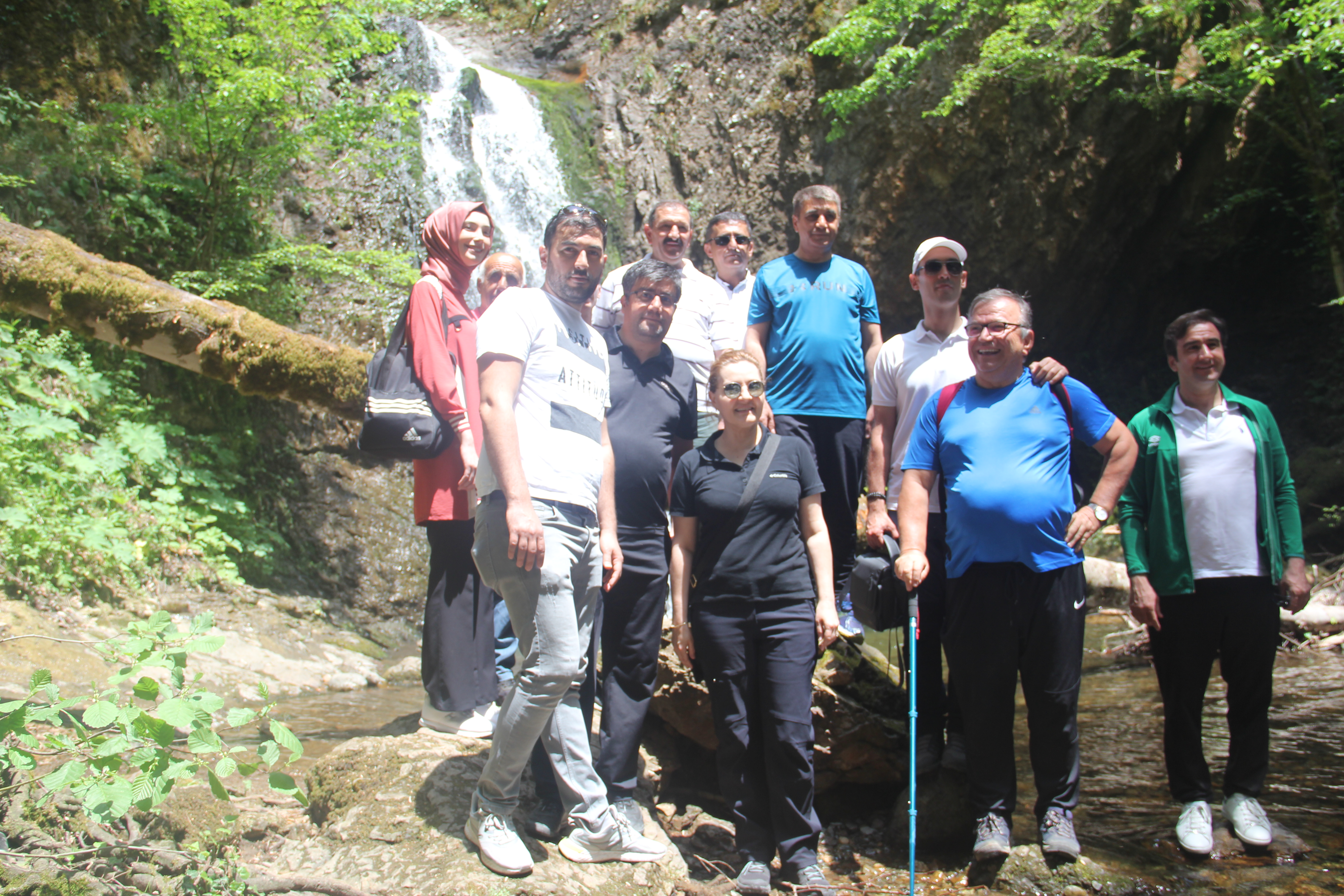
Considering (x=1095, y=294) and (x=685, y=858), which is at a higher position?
(x=1095, y=294)

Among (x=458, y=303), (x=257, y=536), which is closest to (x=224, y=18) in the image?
(x=257, y=536)

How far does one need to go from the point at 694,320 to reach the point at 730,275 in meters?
0.35

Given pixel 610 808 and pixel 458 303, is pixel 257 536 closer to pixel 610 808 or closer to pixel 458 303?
pixel 458 303

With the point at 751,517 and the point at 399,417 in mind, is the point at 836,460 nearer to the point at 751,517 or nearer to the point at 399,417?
the point at 751,517

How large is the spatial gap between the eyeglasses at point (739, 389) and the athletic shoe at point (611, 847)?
1618 millimetres

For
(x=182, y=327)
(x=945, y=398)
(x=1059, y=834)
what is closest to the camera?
(x=1059, y=834)

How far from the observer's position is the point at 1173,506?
3.68m

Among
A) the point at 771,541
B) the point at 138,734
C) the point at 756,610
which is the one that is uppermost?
the point at 771,541

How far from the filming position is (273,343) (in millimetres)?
5953

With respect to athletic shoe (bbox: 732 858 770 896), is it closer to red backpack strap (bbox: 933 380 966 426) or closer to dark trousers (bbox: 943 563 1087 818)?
dark trousers (bbox: 943 563 1087 818)

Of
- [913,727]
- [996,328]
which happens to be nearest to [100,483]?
[913,727]

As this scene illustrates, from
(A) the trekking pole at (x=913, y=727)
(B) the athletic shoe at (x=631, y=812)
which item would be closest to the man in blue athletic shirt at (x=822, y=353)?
(A) the trekking pole at (x=913, y=727)

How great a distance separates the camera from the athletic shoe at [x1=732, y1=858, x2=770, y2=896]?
306 centimetres

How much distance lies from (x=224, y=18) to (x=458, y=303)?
20.3ft
